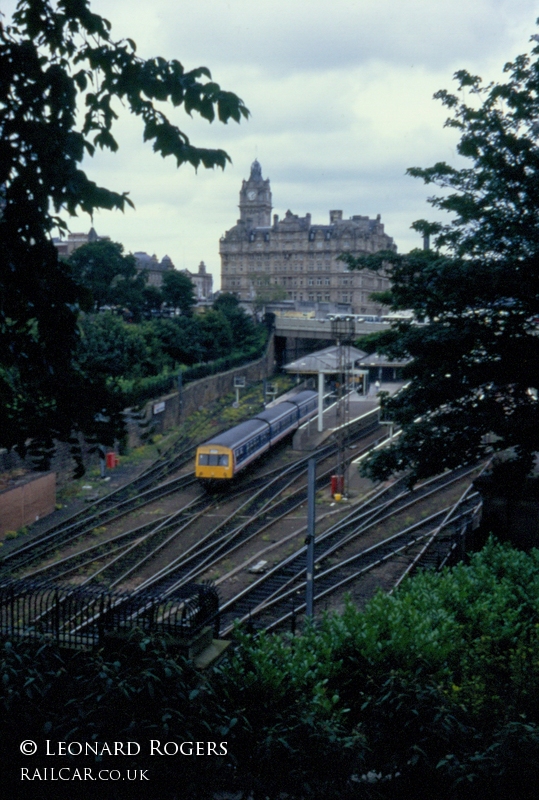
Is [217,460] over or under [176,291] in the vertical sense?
under

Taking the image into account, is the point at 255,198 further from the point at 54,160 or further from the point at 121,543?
the point at 54,160

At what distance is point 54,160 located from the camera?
546 centimetres

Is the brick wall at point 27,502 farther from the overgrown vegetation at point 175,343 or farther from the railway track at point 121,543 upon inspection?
the overgrown vegetation at point 175,343

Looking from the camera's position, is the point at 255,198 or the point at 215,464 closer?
the point at 215,464

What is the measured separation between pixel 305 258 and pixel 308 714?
2915 inches

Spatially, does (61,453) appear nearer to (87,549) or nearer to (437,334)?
(87,549)

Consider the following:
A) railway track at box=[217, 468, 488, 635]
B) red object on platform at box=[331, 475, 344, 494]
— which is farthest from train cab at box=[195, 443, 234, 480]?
railway track at box=[217, 468, 488, 635]

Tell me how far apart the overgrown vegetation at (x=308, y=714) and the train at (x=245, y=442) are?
1847 cm

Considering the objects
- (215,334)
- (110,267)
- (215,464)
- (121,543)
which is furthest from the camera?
(215,334)

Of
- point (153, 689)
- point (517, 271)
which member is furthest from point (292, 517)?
point (153, 689)

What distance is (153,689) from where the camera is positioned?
5426mm

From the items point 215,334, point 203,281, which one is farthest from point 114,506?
point 203,281

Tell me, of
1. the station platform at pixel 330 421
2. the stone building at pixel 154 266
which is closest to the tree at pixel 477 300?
the station platform at pixel 330 421

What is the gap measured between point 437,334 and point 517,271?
163 centimetres
